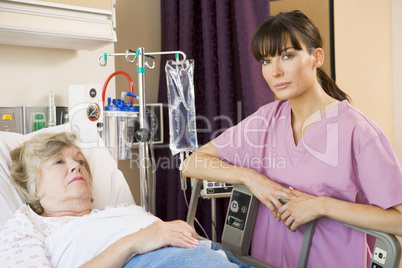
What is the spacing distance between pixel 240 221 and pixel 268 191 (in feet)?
0.58

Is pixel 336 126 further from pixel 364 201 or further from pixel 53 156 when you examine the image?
pixel 53 156

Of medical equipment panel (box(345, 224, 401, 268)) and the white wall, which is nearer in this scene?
medical equipment panel (box(345, 224, 401, 268))

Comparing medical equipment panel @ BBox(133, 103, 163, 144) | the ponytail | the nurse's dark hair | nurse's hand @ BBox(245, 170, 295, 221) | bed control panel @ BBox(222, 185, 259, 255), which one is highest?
the nurse's dark hair

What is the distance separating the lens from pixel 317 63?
1.41 m

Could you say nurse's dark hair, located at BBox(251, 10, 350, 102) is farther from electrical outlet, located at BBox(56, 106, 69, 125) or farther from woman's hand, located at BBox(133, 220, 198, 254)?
electrical outlet, located at BBox(56, 106, 69, 125)

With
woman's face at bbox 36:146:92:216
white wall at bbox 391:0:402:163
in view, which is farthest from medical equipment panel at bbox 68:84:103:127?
white wall at bbox 391:0:402:163

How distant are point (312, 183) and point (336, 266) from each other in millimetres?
273

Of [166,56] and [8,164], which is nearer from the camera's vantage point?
[8,164]

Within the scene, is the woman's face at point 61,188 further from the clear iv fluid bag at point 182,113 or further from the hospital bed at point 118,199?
the clear iv fluid bag at point 182,113

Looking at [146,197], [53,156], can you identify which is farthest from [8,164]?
[146,197]

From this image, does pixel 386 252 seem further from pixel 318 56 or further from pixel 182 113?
pixel 182 113

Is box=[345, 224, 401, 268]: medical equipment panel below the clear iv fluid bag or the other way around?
below

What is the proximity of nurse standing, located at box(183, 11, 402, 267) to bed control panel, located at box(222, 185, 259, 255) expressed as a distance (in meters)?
0.05

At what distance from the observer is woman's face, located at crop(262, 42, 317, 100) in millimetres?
1363
